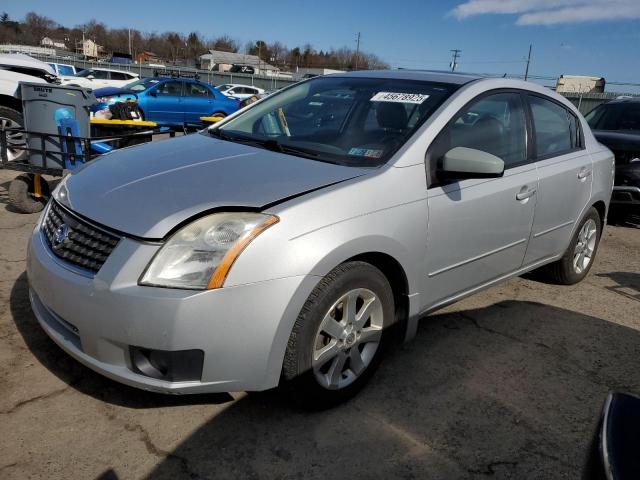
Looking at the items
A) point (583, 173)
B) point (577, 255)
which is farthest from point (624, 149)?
point (583, 173)

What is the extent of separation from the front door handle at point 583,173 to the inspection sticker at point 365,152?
198cm

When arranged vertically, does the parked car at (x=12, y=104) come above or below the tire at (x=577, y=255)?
above

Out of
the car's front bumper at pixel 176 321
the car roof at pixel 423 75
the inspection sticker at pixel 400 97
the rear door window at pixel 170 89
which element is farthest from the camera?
the rear door window at pixel 170 89

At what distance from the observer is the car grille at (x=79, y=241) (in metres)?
2.20

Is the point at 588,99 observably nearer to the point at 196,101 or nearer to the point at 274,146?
the point at 196,101

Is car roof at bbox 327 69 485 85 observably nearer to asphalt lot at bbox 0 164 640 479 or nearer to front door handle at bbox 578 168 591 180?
front door handle at bbox 578 168 591 180

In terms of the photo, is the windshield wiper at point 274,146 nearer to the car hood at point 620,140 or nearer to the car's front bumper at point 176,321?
the car's front bumper at point 176,321

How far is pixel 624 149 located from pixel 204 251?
6.31m

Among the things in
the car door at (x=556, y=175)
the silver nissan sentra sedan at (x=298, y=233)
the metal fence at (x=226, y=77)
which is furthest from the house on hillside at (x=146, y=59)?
the silver nissan sentra sedan at (x=298, y=233)

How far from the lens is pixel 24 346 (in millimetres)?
2924

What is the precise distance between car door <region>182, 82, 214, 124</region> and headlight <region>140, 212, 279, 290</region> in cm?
1384

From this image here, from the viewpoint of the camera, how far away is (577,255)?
4.45 m

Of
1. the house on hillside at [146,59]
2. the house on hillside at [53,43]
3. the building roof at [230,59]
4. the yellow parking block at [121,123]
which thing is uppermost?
the house on hillside at [53,43]

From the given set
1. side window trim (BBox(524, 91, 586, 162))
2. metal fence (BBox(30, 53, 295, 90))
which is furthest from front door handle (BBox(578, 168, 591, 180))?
metal fence (BBox(30, 53, 295, 90))
